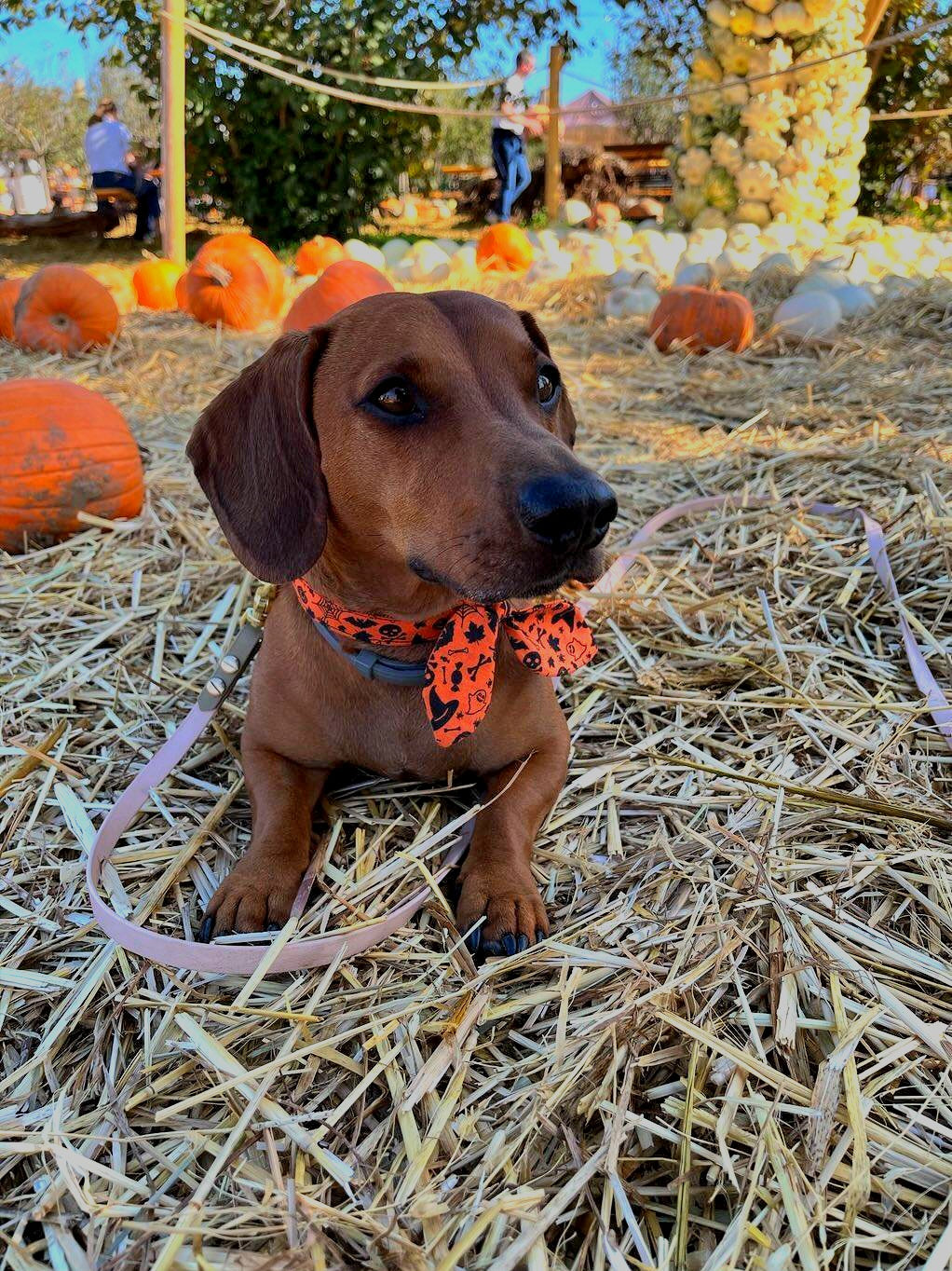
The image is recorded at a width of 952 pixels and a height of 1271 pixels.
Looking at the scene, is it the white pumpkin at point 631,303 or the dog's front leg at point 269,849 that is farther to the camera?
the white pumpkin at point 631,303

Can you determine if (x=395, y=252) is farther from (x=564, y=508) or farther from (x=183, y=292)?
(x=564, y=508)

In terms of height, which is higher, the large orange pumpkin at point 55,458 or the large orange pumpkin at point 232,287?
the large orange pumpkin at point 232,287

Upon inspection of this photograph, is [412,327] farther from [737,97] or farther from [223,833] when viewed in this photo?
[737,97]

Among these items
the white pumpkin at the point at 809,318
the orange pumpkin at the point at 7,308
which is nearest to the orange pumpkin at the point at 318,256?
the orange pumpkin at the point at 7,308

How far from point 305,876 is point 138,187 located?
1671cm

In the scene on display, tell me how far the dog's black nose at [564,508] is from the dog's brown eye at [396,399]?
1.31ft

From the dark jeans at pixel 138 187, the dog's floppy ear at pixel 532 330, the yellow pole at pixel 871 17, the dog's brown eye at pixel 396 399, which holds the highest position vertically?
the yellow pole at pixel 871 17

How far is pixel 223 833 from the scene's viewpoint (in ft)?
7.42

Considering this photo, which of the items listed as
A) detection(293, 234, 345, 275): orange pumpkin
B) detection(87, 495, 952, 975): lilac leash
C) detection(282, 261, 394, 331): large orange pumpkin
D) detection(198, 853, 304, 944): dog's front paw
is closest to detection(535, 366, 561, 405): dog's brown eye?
detection(87, 495, 952, 975): lilac leash

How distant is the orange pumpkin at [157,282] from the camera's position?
8273 mm

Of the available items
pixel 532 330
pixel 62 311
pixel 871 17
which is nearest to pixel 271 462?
pixel 532 330

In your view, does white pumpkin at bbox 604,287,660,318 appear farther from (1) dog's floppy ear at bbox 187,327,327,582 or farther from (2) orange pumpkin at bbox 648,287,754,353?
(1) dog's floppy ear at bbox 187,327,327,582

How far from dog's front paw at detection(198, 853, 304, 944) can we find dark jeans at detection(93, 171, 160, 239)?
53.9 ft

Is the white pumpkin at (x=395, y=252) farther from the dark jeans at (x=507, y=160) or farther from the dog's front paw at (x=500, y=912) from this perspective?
the dog's front paw at (x=500, y=912)
